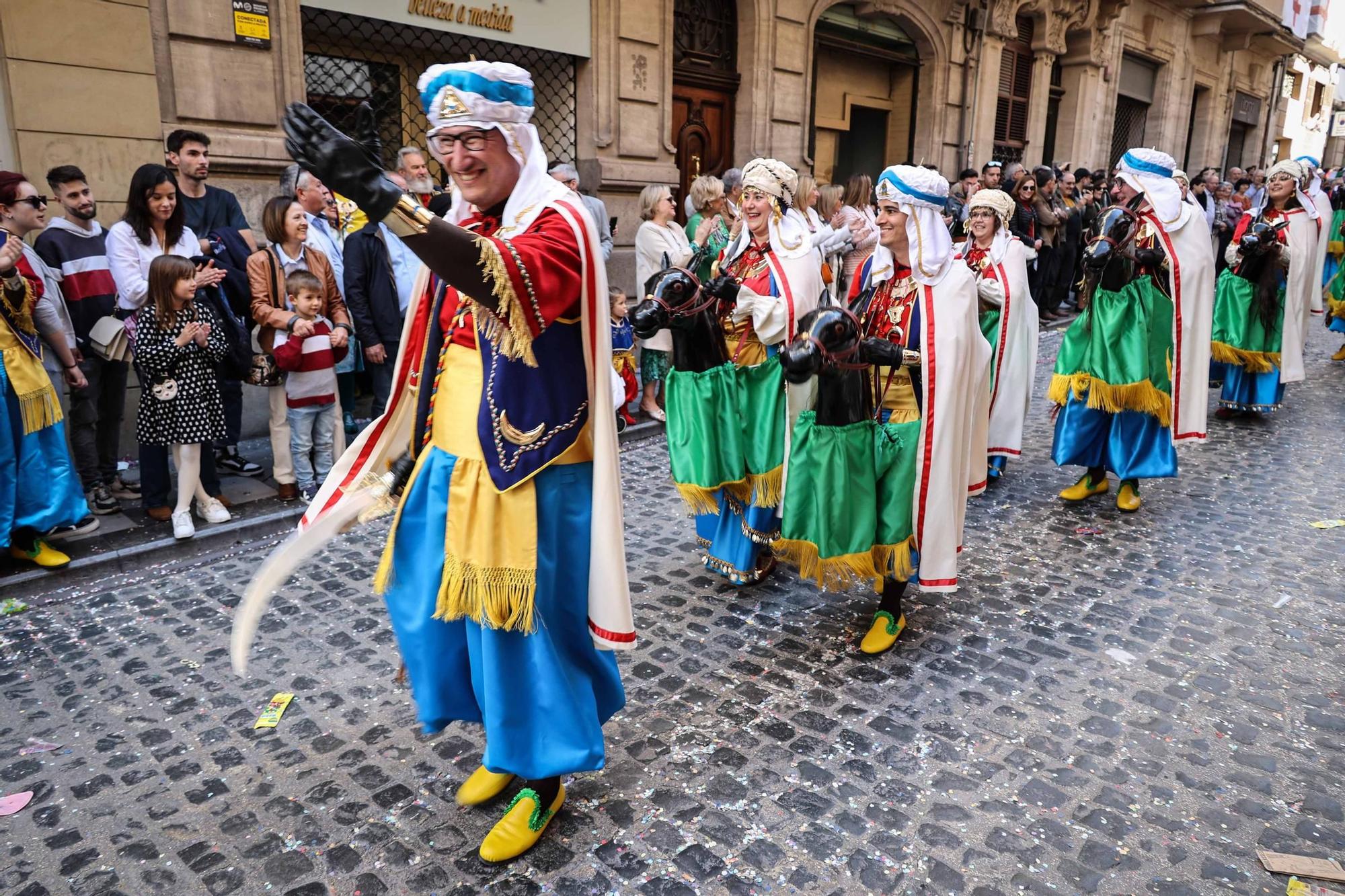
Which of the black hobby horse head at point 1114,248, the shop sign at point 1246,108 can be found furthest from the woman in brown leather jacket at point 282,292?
the shop sign at point 1246,108

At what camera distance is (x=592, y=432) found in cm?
250

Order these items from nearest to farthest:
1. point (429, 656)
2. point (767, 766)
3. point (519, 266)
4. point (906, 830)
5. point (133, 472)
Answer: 1. point (519, 266)
2. point (429, 656)
3. point (906, 830)
4. point (767, 766)
5. point (133, 472)

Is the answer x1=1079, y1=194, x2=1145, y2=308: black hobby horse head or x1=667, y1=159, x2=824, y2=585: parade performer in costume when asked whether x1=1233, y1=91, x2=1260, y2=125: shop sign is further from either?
x1=667, y1=159, x2=824, y2=585: parade performer in costume

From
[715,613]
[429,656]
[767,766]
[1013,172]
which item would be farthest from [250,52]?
[1013,172]

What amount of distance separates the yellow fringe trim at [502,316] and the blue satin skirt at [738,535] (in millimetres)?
2366

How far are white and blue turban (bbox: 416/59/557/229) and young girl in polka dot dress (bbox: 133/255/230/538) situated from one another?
3.38 metres

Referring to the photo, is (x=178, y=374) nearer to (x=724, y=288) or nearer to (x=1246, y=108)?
(x=724, y=288)

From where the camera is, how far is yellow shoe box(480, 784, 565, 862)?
266 cm

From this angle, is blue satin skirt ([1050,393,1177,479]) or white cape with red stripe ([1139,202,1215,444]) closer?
white cape with red stripe ([1139,202,1215,444])

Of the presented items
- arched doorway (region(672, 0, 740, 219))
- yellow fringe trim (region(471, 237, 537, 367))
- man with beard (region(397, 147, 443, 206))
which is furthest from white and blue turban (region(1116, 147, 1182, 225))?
arched doorway (region(672, 0, 740, 219))

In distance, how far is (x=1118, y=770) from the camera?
10.3 feet

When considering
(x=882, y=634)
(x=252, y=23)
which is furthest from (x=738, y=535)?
(x=252, y=23)

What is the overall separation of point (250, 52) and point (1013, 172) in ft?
28.9

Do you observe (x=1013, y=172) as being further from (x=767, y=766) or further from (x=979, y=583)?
(x=767, y=766)
